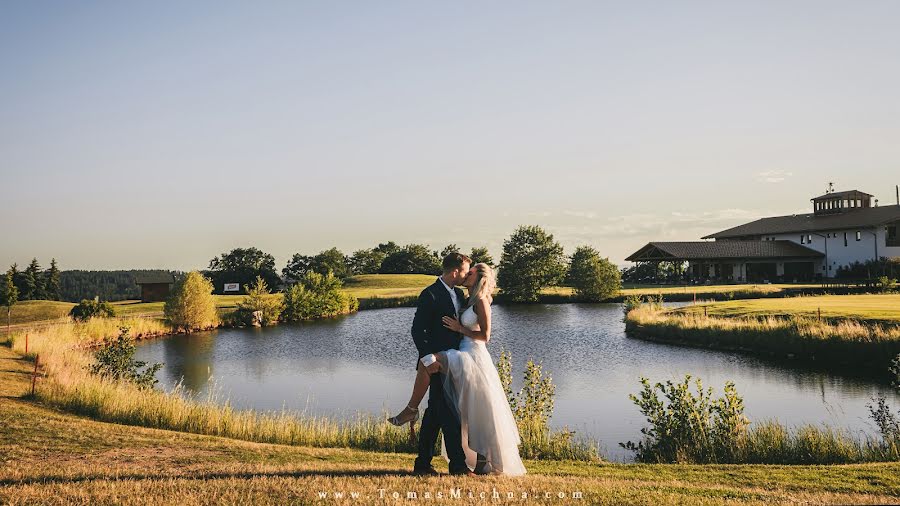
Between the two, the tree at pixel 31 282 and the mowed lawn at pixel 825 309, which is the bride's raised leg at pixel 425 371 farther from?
the tree at pixel 31 282

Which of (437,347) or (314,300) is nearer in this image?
(437,347)

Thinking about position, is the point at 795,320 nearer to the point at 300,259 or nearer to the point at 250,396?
the point at 250,396

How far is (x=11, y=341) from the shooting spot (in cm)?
2542

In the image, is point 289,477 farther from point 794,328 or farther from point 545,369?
point 794,328

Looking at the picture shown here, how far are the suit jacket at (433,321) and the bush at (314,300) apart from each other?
4342 cm

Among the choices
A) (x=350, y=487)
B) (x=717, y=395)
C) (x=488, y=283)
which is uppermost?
(x=488, y=283)

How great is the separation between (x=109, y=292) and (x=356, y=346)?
9047 centimetres

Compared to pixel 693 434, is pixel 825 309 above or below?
above

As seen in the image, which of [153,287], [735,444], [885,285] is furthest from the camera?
[153,287]

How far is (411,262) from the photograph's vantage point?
108688 mm

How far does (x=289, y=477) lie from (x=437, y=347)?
2.25 m

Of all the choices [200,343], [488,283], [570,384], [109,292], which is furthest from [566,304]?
[109,292]

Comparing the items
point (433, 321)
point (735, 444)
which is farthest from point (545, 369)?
point (433, 321)

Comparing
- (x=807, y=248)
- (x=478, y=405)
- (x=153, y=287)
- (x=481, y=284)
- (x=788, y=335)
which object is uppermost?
(x=807, y=248)
